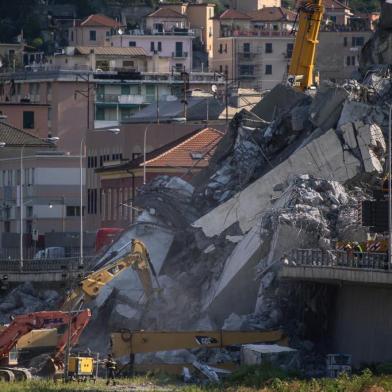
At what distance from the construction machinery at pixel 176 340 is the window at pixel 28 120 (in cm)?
8443

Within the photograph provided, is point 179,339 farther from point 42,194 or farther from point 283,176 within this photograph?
point 42,194

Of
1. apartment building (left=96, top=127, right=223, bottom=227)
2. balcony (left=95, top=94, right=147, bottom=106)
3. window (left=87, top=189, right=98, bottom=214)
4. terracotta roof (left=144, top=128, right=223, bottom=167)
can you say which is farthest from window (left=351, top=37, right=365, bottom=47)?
terracotta roof (left=144, top=128, right=223, bottom=167)

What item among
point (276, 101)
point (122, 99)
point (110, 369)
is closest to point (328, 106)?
point (276, 101)

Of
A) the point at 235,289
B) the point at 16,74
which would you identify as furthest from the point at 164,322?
the point at 16,74

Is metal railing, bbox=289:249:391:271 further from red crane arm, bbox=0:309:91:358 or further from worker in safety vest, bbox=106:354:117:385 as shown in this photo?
red crane arm, bbox=0:309:91:358

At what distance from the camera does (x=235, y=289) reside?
80.2m

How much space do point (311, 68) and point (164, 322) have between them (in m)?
20.7

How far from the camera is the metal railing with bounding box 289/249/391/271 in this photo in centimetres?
6962

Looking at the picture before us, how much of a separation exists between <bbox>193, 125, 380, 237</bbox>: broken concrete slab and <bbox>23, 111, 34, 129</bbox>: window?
7439 centimetres

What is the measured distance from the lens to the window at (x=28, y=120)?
159250 mm

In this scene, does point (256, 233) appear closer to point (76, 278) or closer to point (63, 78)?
point (76, 278)

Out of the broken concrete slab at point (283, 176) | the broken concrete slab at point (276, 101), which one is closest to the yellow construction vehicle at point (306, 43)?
the broken concrete slab at point (276, 101)

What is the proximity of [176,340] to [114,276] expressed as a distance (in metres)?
10.4

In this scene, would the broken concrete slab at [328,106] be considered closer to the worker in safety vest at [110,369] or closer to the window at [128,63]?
the worker in safety vest at [110,369]
